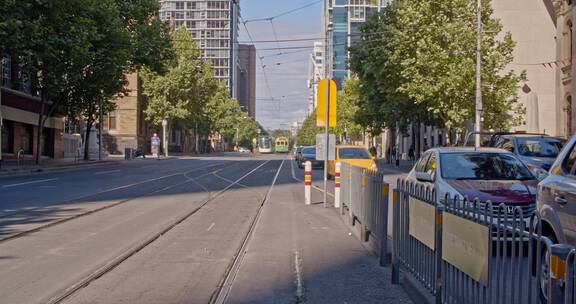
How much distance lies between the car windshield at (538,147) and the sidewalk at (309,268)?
6649 mm

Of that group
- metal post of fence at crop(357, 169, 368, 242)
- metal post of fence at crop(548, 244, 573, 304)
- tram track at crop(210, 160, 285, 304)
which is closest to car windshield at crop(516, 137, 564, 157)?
metal post of fence at crop(357, 169, 368, 242)

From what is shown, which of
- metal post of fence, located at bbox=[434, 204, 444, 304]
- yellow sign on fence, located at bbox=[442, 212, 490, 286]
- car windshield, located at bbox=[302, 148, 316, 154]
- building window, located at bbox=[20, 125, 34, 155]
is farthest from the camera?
building window, located at bbox=[20, 125, 34, 155]

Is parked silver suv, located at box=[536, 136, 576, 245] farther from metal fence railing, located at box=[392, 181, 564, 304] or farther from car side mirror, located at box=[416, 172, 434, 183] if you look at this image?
car side mirror, located at box=[416, 172, 434, 183]

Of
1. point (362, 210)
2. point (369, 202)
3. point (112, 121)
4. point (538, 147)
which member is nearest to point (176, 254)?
point (369, 202)

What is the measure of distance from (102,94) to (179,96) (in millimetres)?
27441

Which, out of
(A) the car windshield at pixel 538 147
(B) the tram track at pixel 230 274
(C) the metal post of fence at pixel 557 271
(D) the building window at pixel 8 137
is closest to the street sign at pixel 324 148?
(B) the tram track at pixel 230 274

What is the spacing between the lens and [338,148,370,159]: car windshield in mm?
29769

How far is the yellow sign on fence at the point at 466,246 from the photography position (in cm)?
450

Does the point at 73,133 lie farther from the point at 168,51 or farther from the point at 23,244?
the point at 23,244

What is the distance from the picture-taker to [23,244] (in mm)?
10859

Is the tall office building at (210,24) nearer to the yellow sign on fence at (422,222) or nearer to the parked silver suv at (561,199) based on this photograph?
the parked silver suv at (561,199)

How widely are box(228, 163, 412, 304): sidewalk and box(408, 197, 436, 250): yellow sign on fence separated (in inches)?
38.7

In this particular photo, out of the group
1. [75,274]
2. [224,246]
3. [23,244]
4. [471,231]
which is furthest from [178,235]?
[471,231]

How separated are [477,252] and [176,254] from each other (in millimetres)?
6343
